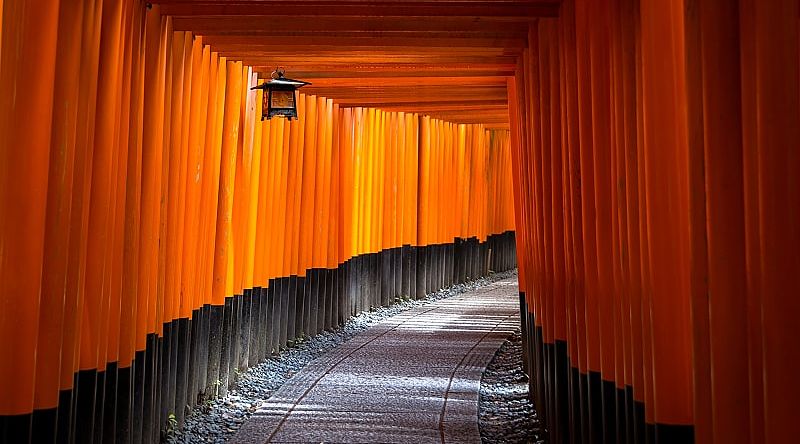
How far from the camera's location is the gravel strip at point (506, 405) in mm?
8188

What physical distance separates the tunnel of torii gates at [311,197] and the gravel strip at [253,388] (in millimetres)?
186

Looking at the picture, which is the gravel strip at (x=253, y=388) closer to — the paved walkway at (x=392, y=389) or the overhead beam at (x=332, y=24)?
the paved walkway at (x=392, y=389)

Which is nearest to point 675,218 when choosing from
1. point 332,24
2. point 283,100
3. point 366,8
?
point 366,8

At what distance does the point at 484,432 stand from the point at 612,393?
3.08m

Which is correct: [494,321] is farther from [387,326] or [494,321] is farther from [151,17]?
[151,17]

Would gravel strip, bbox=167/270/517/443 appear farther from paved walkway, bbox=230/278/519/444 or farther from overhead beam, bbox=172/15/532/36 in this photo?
overhead beam, bbox=172/15/532/36

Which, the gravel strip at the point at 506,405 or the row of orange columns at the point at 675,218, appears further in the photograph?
the gravel strip at the point at 506,405

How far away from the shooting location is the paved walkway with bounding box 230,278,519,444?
8.02m

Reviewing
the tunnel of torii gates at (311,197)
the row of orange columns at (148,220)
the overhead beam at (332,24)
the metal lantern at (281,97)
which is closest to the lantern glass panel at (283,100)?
the metal lantern at (281,97)

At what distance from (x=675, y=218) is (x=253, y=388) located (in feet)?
22.5

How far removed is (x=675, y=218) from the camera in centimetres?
389

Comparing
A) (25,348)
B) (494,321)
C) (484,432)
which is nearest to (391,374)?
(484,432)

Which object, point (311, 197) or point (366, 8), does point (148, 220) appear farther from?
point (311, 197)

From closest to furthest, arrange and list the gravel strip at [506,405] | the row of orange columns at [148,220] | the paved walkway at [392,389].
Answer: the row of orange columns at [148,220] < the paved walkway at [392,389] < the gravel strip at [506,405]
